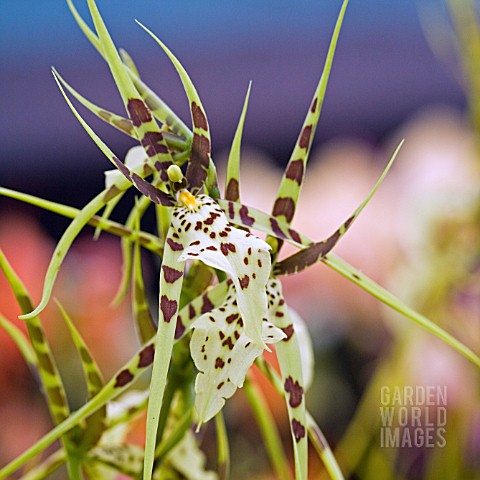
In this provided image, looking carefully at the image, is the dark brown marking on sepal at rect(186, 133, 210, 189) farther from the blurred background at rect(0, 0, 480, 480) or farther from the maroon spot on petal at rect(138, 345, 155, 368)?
the blurred background at rect(0, 0, 480, 480)

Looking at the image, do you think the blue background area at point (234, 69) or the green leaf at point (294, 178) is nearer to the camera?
the green leaf at point (294, 178)

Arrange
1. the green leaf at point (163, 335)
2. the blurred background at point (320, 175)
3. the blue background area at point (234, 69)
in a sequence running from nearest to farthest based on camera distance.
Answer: the green leaf at point (163, 335), the blurred background at point (320, 175), the blue background area at point (234, 69)

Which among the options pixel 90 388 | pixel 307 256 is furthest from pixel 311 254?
pixel 90 388

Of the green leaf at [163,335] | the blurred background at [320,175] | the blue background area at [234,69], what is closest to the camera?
the green leaf at [163,335]

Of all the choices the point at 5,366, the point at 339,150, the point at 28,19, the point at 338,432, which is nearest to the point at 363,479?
the point at 338,432

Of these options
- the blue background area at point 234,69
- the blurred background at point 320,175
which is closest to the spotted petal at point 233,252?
the blurred background at point 320,175

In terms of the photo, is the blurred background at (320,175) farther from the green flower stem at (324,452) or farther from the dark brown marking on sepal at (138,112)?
the dark brown marking on sepal at (138,112)

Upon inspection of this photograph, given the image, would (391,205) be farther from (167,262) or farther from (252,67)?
(252,67)
